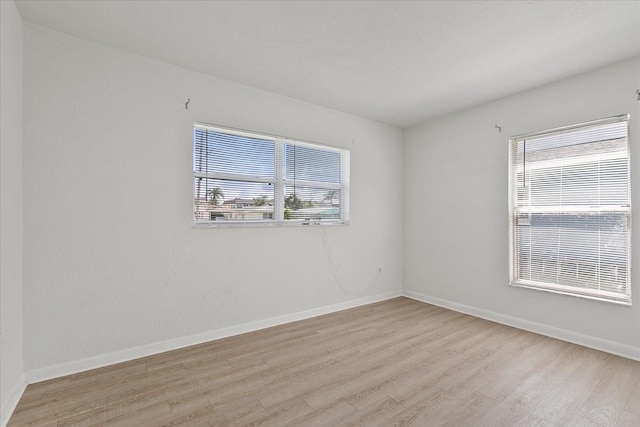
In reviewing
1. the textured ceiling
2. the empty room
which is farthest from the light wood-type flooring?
the textured ceiling

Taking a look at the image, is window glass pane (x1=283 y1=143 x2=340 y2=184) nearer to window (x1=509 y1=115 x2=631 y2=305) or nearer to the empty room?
the empty room

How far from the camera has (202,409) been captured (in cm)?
200

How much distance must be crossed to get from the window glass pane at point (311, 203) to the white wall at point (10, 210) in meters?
2.36

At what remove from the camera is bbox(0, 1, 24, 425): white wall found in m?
1.88

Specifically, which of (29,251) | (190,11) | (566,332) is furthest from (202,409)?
(566,332)

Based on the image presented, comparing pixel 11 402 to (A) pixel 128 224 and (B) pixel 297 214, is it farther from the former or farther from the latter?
(B) pixel 297 214

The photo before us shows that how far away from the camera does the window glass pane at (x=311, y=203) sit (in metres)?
3.79

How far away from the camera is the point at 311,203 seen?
399cm

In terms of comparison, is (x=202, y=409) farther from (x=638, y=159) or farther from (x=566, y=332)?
(x=638, y=159)

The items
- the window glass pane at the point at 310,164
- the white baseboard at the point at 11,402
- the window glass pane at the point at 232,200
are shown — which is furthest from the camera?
the window glass pane at the point at 310,164

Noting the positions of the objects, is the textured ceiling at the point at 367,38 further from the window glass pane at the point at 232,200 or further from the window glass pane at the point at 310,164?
the window glass pane at the point at 232,200

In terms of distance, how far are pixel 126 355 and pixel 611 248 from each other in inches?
180

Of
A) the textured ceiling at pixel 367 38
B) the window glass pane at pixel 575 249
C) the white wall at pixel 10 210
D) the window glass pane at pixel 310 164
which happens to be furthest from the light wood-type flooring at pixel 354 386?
the textured ceiling at pixel 367 38

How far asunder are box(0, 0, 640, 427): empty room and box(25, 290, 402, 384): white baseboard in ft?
0.07
